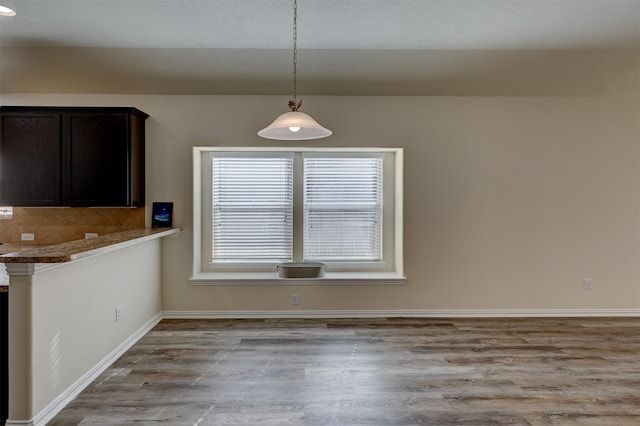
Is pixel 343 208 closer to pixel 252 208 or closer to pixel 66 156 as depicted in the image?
pixel 252 208

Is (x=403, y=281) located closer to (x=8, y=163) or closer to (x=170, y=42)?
(x=170, y=42)

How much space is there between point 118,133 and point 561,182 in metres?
4.88

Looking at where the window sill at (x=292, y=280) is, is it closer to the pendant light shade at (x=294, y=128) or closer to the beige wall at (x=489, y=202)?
the beige wall at (x=489, y=202)

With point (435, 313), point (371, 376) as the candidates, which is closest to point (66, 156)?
point (371, 376)

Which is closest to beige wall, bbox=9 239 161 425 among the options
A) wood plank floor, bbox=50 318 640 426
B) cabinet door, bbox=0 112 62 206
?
wood plank floor, bbox=50 318 640 426

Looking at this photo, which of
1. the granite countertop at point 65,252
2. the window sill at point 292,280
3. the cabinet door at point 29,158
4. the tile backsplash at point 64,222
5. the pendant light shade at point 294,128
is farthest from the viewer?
the window sill at point 292,280

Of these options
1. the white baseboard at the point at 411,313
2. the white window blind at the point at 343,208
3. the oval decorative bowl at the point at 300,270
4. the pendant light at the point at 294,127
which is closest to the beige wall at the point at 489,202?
the white baseboard at the point at 411,313

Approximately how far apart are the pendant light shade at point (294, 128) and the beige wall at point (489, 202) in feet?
4.31

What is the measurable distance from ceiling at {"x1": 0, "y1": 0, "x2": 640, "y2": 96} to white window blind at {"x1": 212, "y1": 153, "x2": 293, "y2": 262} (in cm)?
88

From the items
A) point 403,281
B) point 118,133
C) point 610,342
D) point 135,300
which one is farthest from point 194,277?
point 610,342

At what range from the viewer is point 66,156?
11.6ft

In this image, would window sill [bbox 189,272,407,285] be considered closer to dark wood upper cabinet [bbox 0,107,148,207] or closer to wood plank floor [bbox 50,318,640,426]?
wood plank floor [bbox 50,318,640,426]

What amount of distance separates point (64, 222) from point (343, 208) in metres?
3.15

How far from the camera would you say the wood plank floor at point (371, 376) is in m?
2.20
